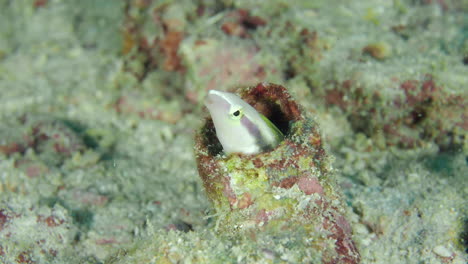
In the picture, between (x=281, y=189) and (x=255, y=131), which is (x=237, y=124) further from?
(x=281, y=189)

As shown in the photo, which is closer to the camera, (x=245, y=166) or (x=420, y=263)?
(x=245, y=166)

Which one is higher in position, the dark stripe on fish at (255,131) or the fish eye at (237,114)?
the fish eye at (237,114)

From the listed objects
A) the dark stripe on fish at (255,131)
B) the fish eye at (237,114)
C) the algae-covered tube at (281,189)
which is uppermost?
the fish eye at (237,114)

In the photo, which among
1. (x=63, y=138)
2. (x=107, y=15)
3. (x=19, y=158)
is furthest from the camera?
(x=107, y=15)

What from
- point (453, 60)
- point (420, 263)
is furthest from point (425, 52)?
point (420, 263)

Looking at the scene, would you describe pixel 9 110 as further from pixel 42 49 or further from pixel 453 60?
pixel 453 60

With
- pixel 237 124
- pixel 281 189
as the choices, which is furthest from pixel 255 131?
pixel 281 189
